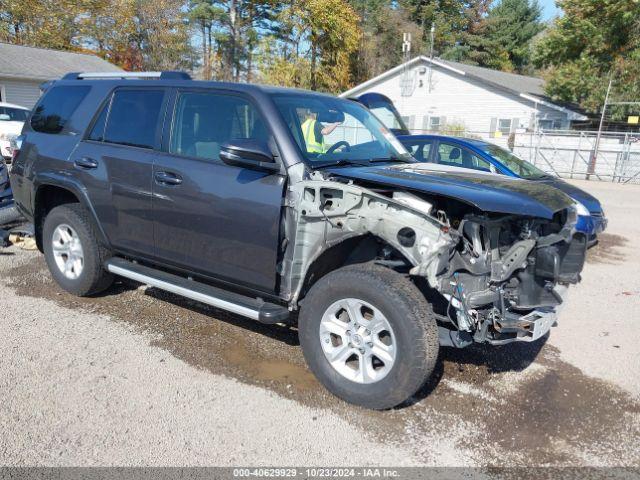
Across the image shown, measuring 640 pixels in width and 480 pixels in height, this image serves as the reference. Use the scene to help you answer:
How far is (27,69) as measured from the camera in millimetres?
26609

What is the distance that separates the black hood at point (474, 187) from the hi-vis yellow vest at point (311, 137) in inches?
9.4

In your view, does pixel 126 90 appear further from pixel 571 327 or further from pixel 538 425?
pixel 571 327

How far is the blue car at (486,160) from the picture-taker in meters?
8.30

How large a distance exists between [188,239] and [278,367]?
1.20 metres

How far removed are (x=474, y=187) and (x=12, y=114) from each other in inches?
655

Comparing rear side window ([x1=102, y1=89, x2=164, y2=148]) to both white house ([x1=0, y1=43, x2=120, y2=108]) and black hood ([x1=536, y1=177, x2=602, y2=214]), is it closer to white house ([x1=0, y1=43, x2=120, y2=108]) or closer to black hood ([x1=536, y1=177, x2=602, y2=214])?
black hood ([x1=536, y1=177, x2=602, y2=214])

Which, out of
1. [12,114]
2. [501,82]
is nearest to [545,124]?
[501,82]

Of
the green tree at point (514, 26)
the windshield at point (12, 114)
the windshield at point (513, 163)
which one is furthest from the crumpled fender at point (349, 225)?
the green tree at point (514, 26)

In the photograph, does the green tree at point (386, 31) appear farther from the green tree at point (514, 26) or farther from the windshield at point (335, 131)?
the windshield at point (335, 131)

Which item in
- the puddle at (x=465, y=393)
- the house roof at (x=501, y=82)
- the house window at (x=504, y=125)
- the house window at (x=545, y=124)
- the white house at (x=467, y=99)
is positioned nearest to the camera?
the puddle at (x=465, y=393)

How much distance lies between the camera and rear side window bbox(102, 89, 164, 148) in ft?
15.0

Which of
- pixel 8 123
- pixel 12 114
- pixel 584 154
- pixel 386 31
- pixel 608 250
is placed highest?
pixel 386 31

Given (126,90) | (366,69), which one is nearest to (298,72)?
(366,69)

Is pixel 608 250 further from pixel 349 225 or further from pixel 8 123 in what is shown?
pixel 8 123
